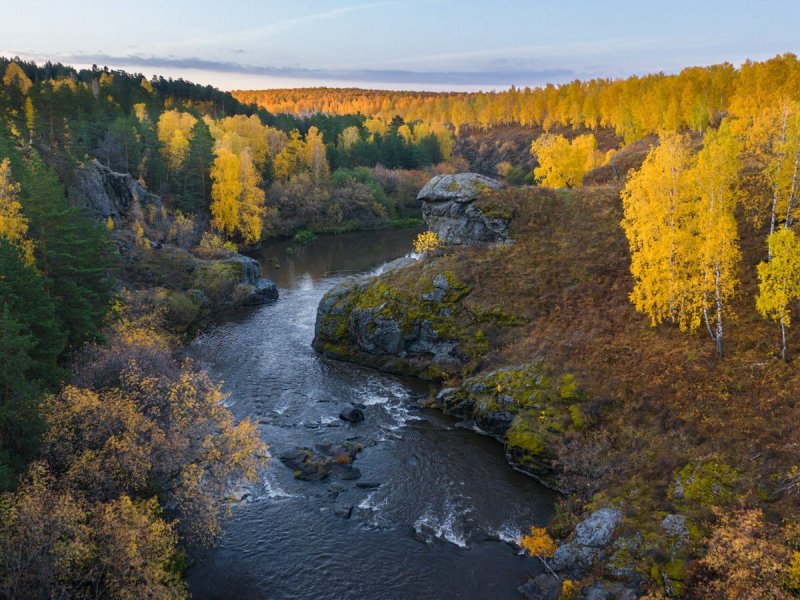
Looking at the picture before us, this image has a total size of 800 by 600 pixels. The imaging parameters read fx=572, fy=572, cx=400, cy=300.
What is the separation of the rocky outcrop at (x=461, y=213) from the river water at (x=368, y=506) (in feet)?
67.1

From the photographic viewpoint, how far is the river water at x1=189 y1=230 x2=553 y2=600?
2922cm

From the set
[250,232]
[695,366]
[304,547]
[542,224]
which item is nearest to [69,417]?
[304,547]

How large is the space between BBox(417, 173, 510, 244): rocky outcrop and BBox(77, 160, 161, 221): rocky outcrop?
1789 inches

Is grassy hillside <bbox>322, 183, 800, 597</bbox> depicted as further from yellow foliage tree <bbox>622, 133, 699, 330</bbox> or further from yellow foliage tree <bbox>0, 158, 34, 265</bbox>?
yellow foliage tree <bbox>0, 158, 34, 265</bbox>

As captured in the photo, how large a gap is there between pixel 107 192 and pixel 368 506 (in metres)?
→ 71.5

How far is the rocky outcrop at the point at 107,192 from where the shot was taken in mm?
80250

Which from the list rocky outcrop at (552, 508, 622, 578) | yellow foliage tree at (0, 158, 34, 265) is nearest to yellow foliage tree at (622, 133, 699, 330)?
rocky outcrop at (552, 508, 622, 578)

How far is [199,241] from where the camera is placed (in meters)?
93.8

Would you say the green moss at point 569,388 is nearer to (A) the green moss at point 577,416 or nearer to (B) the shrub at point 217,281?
(A) the green moss at point 577,416

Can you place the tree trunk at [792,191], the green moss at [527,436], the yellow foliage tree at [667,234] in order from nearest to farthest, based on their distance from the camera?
the green moss at [527,436] → the tree trunk at [792,191] → the yellow foliage tree at [667,234]

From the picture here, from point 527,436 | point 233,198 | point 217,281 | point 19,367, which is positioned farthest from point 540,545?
point 233,198

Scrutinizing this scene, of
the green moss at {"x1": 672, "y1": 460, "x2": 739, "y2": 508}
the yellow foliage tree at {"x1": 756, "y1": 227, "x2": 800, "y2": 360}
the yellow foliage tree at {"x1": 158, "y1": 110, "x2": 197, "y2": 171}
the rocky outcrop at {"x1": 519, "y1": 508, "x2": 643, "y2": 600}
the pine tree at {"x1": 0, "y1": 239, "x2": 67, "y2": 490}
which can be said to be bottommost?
the rocky outcrop at {"x1": 519, "y1": 508, "x2": 643, "y2": 600}


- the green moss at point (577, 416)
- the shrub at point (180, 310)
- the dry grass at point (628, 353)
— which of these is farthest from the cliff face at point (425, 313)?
the shrub at point (180, 310)

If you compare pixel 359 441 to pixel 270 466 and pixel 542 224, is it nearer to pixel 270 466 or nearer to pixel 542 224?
pixel 270 466
